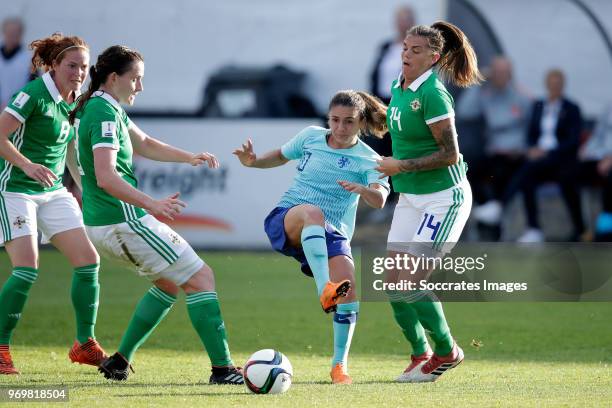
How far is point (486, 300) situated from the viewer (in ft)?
40.8

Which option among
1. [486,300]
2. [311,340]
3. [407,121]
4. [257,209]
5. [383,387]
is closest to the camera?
[383,387]

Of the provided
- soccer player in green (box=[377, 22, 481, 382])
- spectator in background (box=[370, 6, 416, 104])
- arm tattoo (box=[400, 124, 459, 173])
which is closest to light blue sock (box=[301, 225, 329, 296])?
soccer player in green (box=[377, 22, 481, 382])

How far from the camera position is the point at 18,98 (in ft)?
24.1

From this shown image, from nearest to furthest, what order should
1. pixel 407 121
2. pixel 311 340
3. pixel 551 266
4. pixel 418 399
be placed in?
pixel 418 399 → pixel 407 121 → pixel 311 340 → pixel 551 266

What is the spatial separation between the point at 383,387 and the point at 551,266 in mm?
8828

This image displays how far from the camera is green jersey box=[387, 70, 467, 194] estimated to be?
22.8 feet

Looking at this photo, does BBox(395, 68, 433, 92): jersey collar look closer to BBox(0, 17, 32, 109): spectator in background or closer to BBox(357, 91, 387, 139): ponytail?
BBox(357, 91, 387, 139): ponytail

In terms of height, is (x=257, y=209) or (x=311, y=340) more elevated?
(x=311, y=340)

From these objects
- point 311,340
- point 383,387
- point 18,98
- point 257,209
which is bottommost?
point 257,209

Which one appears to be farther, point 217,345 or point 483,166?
point 483,166

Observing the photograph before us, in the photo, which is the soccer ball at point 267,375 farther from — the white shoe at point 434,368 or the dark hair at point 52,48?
the dark hair at point 52,48

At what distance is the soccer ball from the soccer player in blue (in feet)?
2.33

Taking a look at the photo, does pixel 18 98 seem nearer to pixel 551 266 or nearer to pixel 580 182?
pixel 551 266

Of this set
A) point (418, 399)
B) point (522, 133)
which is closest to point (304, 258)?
point (418, 399)
